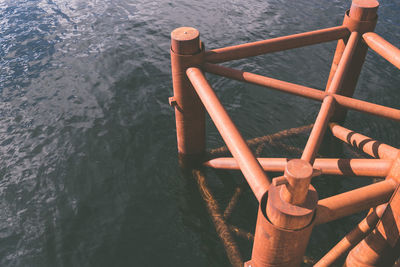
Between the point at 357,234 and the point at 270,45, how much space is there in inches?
145

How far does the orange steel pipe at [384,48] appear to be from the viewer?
5.47 m

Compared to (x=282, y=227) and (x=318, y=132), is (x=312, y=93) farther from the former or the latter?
(x=282, y=227)

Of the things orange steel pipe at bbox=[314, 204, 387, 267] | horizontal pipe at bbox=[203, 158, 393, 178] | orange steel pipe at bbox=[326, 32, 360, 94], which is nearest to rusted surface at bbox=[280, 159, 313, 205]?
horizontal pipe at bbox=[203, 158, 393, 178]

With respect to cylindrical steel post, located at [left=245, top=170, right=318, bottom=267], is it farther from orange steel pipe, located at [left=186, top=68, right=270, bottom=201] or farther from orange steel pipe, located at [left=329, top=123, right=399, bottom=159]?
orange steel pipe, located at [left=329, top=123, right=399, bottom=159]

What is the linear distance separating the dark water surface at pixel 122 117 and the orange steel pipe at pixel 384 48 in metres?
3.54

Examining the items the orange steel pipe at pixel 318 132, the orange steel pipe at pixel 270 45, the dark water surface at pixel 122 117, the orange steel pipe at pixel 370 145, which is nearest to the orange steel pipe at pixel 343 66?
the orange steel pipe at pixel 270 45

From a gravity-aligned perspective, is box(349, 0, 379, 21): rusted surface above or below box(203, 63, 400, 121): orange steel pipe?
above

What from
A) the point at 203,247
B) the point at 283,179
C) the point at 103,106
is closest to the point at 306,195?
the point at 283,179

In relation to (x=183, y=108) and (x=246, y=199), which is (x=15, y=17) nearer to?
(x=183, y=108)

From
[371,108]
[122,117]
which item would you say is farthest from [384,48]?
[122,117]

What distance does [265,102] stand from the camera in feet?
36.1

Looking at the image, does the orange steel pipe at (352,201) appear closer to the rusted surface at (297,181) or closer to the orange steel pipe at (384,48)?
the rusted surface at (297,181)

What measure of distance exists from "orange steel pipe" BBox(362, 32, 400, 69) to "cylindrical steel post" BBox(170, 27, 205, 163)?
3.38 meters

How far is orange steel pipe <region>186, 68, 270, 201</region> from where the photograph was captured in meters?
3.55
